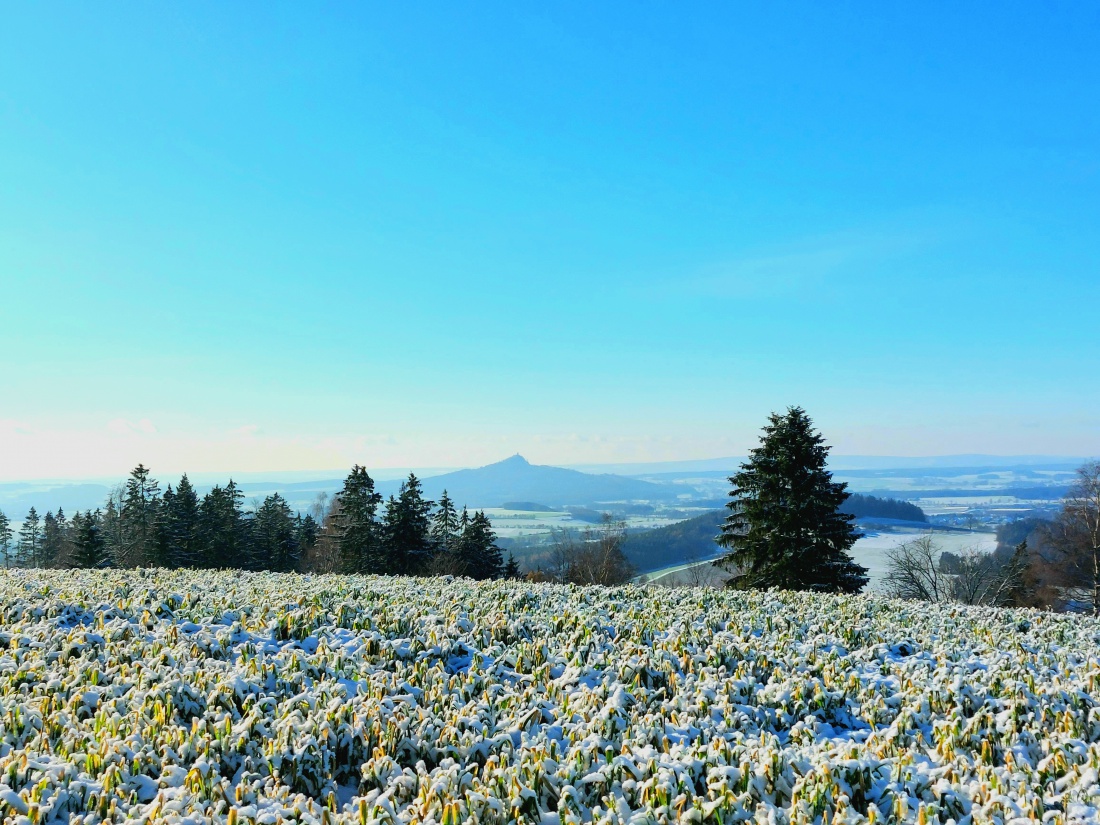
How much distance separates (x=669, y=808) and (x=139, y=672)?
20.1 feet

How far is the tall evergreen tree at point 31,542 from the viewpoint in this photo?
78625 mm

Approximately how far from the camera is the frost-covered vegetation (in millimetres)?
4594

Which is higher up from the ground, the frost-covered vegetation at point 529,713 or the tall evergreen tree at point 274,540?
the frost-covered vegetation at point 529,713

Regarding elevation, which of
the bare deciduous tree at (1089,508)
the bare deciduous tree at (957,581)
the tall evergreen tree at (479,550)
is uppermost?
the bare deciduous tree at (1089,508)

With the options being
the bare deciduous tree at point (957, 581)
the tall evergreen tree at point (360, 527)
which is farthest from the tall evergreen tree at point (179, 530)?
the bare deciduous tree at point (957, 581)

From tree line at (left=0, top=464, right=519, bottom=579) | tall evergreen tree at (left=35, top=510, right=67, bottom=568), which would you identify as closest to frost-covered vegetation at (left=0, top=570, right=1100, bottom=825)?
tree line at (left=0, top=464, right=519, bottom=579)

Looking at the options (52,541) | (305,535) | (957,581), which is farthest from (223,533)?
(957,581)

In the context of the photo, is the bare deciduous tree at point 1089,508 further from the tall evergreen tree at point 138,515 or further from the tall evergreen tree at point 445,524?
→ the tall evergreen tree at point 138,515

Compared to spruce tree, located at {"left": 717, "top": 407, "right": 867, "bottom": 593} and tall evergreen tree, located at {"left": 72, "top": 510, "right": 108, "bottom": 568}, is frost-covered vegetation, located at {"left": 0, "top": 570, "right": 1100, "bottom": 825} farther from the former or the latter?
tall evergreen tree, located at {"left": 72, "top": 510, "right": 108, "bottom": 568}

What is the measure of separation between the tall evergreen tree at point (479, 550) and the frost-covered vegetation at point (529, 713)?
111ft

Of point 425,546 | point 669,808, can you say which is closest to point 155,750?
point 669,808

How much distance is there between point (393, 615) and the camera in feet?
29.2

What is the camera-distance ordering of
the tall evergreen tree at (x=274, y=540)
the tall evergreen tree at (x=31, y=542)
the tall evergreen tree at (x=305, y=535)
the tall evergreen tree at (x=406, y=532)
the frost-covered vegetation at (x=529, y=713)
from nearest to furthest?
the frost-covered vegetation at (x=529, y=713)
the tall evergreen tree at (x=406, y=532)
the tall evergreen tree at (x=274, y=540)
the tall evergreen tree at (x=305, y=535)
the tall evergreen tree at (x=31, y=542)

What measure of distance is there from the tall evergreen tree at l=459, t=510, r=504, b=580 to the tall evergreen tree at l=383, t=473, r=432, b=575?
318 centimetres
